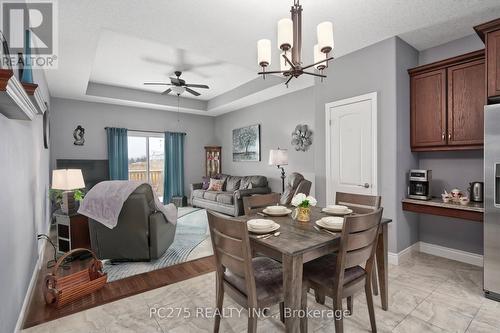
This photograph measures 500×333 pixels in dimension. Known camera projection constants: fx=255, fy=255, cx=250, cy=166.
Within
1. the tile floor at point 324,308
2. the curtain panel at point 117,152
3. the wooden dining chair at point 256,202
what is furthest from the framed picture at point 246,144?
the tile floor at point 324,308

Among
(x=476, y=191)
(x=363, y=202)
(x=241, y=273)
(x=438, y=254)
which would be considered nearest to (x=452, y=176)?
(x=476, y=191)

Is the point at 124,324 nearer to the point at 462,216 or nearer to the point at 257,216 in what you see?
the point at 257,216

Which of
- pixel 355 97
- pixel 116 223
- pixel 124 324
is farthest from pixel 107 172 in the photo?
pixel 355 97

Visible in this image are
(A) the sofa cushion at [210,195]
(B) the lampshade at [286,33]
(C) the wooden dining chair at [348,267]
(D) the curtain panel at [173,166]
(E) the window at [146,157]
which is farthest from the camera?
(D) the curtain panel at [173,166]

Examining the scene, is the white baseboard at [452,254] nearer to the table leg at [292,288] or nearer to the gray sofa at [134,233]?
the table leg at [292,288]

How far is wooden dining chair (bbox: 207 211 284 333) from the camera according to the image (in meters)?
1.50

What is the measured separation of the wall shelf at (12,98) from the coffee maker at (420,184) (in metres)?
3.72

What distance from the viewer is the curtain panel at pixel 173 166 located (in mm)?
7082

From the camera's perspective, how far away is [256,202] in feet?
8.39

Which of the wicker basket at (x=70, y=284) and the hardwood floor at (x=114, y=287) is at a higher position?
the wicker basket at (x=70, y=284)

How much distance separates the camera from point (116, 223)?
2.88 m

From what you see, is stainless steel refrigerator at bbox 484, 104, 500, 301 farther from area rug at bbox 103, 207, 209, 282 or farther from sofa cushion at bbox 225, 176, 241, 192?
sofa cushion at bbox 225, 176, 241, 192

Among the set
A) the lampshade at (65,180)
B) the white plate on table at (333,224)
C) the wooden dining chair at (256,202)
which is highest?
the lampshade at (65,180)

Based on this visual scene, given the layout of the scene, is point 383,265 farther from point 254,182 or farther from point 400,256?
point 254,182
